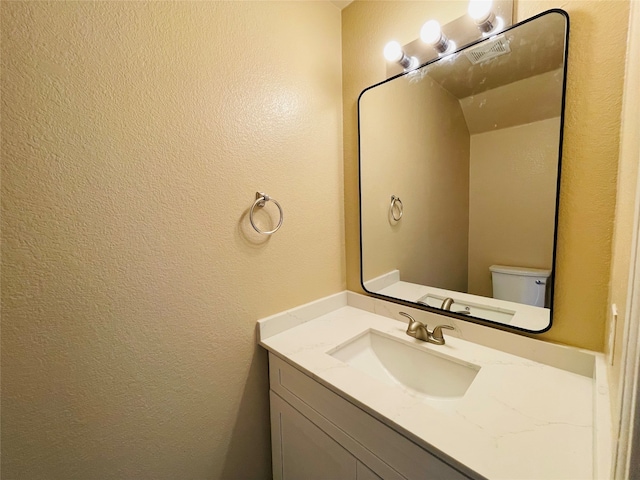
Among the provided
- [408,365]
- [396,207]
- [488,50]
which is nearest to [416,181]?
[396,207]

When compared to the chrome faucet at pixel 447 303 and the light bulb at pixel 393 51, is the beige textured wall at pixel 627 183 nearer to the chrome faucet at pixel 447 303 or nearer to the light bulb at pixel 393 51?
the chrome faucet at pixel 447 303

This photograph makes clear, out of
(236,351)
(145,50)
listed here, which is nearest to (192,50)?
(145,50)

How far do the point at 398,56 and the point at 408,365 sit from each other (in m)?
1.20

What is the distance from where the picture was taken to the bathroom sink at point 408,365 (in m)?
0.90

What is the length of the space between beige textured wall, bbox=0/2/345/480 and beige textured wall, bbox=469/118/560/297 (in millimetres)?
669

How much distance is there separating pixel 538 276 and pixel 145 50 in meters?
1.36

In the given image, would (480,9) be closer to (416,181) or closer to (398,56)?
(398,56)

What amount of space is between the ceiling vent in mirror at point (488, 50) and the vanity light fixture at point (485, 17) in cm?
3

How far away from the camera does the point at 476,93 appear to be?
0.96m

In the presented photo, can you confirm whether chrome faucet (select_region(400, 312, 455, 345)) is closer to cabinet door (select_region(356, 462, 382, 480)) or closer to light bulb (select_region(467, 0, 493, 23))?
cabinet door (select_region(356, 462, 382, 480))

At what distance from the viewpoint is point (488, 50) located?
2.94 ft

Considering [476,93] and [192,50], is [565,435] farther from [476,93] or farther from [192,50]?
[192,50]

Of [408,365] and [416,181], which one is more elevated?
[416,181]

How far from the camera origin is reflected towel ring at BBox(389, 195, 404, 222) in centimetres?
122
